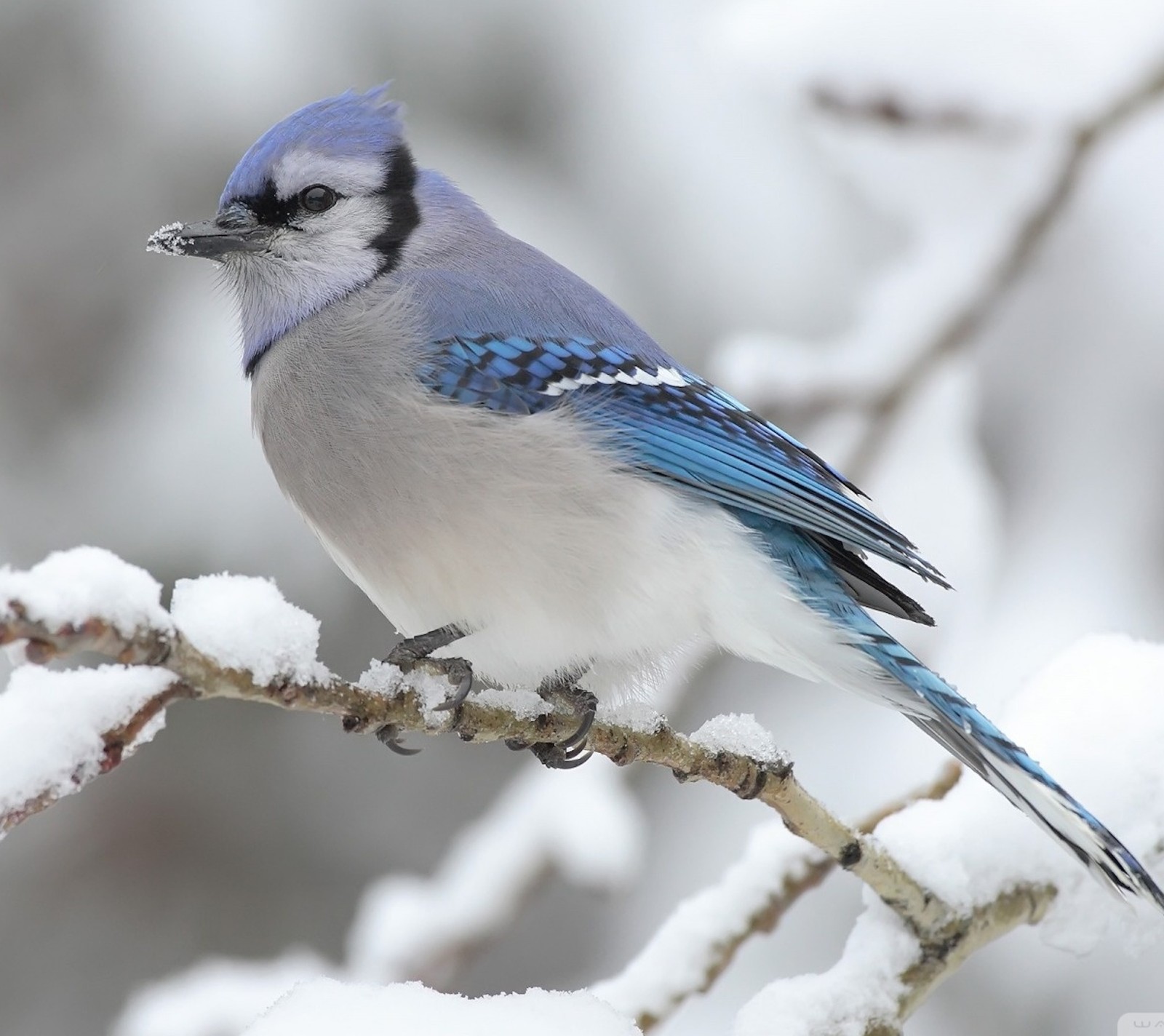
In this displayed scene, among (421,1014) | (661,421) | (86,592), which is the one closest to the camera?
(86,592)

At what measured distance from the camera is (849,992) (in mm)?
1519

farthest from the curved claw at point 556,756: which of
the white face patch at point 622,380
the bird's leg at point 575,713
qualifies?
the white face patch at point 622,380

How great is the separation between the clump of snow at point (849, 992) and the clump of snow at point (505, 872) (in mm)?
951

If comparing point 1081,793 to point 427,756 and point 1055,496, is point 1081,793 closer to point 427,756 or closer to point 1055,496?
point 1055,496

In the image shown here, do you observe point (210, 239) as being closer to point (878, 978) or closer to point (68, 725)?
point (68, 725)

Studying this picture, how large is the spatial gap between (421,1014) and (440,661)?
0.54 metres

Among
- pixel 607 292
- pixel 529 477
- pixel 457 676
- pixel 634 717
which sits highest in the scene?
pixel 607 292

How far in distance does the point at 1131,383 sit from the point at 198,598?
258 cm

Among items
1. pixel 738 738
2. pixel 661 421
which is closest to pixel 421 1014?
pixel 738 738

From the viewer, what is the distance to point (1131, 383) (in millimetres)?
3166

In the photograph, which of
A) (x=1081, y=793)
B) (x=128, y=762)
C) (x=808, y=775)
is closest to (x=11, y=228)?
(x=128, y=762)

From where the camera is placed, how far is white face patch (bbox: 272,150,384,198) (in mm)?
2180

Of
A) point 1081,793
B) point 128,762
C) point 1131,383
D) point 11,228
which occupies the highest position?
point 11,228

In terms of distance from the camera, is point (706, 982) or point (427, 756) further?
point (427, 756)
